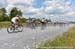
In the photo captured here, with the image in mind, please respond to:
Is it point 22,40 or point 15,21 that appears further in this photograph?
point 15,21

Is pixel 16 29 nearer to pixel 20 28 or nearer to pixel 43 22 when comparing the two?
pixel 20 28

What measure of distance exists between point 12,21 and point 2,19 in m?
4.32

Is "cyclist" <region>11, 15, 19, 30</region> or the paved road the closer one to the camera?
the paved road

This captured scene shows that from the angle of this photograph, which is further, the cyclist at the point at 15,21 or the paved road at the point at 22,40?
the cyclist at the point at 15,21

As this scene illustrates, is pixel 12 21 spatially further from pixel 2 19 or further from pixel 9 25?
pixel 2 19

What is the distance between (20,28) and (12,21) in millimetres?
2589

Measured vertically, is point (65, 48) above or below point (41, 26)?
above

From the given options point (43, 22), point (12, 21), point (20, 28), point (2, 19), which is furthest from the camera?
point (43, 22)

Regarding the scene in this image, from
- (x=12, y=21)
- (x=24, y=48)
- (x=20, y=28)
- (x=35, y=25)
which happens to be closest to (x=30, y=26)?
(x=35, y=25)

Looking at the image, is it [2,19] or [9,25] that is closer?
[2,19]

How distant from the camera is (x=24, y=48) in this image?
40.9 feet

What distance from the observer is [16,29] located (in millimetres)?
28188

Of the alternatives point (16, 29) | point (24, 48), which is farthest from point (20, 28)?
point (24, 48)

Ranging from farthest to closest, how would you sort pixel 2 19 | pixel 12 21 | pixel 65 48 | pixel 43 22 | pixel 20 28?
pixel 43 22 → pixel 20 28 → pixel 12 21 → pixel 2 19 → pixel 65 48
